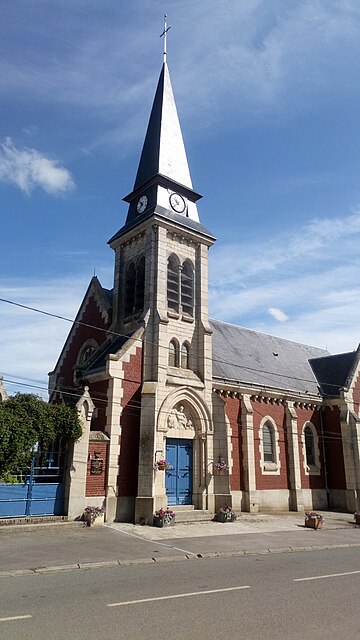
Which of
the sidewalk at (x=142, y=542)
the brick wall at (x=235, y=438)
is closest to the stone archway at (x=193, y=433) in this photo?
the sidewalk at (x=142, y=542)

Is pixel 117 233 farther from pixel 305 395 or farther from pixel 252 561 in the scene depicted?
pixel 252 561

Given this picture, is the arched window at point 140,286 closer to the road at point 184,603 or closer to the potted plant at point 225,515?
the potted plant at point 225,515

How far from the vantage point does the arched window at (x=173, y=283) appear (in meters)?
22.6

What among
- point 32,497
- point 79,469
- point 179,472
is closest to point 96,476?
point 79,469

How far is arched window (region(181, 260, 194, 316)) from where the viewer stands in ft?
75.8

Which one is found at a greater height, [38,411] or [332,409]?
[332,409]

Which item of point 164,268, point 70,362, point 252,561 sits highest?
point 164,268

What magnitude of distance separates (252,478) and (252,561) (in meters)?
11.9

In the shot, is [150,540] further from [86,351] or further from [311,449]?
[311,449]

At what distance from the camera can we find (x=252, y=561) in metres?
11.6

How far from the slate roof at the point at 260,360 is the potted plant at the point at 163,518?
26.1 feet

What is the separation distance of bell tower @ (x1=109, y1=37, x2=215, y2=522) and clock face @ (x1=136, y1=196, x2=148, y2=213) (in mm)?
65

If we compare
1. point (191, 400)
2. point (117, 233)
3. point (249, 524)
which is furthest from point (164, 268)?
point (249, 524)

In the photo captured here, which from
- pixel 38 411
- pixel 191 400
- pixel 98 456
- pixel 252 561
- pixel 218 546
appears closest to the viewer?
pixel 252 561
